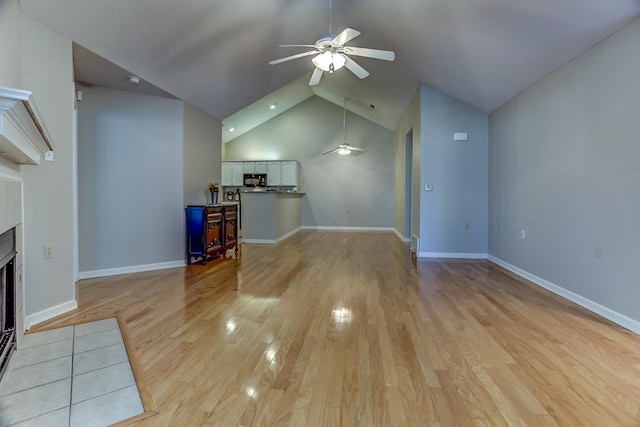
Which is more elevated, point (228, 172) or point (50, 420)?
point (228, 172)

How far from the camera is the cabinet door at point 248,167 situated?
9.45 meters

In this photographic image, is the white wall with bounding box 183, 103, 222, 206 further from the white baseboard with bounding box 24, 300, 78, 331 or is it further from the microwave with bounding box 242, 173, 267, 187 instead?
the microwave with bounding box 242, 173, 267, 187

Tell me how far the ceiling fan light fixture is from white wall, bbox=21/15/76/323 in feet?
7.25

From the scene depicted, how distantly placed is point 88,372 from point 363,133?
8.63m

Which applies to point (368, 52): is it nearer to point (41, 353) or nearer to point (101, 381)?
point (101, 381)

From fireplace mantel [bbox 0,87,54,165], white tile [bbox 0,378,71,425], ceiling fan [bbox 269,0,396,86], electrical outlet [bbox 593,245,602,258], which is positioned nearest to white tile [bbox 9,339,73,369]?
white tile [bbox 0,378,71,425]

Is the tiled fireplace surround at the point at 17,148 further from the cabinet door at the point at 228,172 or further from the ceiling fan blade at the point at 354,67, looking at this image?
the cabinet door at the point at 228,172

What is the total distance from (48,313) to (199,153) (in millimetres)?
2930

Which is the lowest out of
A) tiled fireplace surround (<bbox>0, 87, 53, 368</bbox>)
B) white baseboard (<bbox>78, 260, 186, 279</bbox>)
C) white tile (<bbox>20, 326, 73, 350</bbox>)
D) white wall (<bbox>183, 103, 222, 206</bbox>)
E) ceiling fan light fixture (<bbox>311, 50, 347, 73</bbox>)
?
white tile (<bbox>20, 326, 73, 350</bbox>)

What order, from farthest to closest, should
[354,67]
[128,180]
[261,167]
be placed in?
1. [261,167]
2. [128,180]
3. [354,67]

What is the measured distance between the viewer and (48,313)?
2564mm

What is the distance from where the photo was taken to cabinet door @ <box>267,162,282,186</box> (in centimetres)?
934

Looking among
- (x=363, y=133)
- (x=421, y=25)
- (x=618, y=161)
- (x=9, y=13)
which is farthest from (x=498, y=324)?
(x=363, y=133)

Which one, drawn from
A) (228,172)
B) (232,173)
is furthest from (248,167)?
(228,172)
